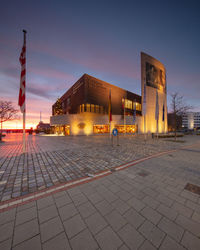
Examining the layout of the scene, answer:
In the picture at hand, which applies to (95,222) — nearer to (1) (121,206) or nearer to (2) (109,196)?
(1) (121,206)

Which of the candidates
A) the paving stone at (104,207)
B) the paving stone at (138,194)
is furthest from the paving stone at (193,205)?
the paving stone at (104,207)

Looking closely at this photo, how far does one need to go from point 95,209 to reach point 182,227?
79.6 inches

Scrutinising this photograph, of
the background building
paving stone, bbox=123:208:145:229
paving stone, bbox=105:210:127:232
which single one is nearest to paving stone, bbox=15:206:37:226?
paving stone, bbox=105:210:127:232

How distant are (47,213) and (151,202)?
9.68 ft

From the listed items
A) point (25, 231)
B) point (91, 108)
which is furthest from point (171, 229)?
point (91, 108)

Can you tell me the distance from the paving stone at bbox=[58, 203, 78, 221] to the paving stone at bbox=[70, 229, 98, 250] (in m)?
0.59

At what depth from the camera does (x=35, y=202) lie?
283 cm

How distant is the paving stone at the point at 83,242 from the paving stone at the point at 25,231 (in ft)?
2.77

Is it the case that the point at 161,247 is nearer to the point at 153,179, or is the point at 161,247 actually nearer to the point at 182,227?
the point at 182,227

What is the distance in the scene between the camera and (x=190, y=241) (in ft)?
5.96

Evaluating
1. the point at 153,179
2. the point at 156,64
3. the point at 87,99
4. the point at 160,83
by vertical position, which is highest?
the point at 156,64

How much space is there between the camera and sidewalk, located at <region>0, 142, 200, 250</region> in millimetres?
1779

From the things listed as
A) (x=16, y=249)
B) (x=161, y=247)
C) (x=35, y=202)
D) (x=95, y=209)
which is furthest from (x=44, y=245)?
(x=161, y=247)

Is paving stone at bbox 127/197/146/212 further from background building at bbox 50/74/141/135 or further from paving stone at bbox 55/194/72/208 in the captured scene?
background building at bbox 50/74/141/135
